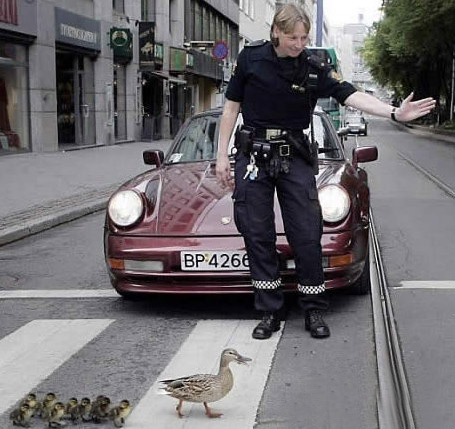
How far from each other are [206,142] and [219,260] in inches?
78.3

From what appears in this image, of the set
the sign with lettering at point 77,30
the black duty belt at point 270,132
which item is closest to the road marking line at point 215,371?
the black duty belt at point 270,132

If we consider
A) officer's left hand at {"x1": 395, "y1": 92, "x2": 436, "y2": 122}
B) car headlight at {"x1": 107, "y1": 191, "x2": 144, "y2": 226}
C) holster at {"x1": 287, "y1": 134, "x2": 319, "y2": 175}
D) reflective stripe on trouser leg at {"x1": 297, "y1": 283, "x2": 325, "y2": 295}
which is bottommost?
reflective stripe on trouser leg at {"x1": 297, "y1": 283, "x2": 325, "y2": 295}

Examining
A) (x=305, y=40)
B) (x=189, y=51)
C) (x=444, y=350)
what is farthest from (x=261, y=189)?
(x=189, y=51)

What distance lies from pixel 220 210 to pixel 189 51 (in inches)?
1247

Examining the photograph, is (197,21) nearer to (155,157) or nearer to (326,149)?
(155,157)

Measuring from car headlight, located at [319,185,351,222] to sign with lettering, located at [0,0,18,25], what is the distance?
1529cm

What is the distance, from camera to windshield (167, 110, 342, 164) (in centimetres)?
637

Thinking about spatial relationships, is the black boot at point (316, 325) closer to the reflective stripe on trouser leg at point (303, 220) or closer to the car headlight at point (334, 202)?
the reflective stripe on trouser leg at point (303, 220)

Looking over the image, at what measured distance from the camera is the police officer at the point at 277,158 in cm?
446

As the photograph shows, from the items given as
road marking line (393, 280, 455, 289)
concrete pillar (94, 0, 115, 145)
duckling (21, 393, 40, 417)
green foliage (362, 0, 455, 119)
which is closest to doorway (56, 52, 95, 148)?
concrete pillar (94, 0, 115, 145)

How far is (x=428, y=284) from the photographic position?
19.3 feet

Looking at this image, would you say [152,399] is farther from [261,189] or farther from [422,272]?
[422,272]

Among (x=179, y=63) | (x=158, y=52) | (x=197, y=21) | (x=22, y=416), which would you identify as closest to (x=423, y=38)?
(x=179, y=63)

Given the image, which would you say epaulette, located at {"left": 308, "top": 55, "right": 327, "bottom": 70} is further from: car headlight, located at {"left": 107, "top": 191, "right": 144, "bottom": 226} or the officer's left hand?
car headlight, located at {"left": 107, "top": 191, "right": 144, "bottom": 226}
